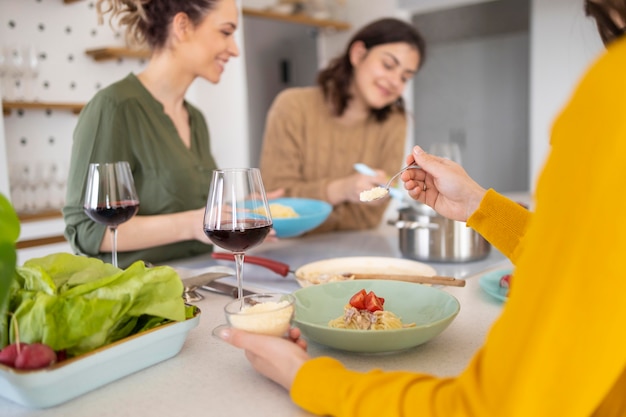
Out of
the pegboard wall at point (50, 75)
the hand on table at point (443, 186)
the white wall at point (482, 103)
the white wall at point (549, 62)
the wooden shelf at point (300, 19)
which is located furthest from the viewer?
the white wall at point (482, 103)

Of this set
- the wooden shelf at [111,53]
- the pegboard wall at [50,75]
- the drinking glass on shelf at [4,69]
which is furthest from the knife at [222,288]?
the wooden shelf at [111,53]

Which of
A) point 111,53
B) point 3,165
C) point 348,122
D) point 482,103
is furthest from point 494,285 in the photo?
point 482,103

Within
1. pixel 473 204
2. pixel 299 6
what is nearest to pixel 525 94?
pixel 299 6

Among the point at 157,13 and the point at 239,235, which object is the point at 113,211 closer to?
the point at 239,235

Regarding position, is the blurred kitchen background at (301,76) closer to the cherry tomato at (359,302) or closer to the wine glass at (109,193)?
the wine glass at (109,193)

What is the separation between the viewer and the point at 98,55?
11.1 ft

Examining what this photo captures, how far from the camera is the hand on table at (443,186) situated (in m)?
1.11

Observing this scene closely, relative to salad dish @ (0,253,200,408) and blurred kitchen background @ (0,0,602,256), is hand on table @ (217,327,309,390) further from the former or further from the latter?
blurred kitchen background @ (0,0,602,256)

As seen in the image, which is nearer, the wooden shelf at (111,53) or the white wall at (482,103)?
the wooden shelf at (111,53)

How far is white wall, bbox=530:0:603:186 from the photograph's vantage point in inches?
150

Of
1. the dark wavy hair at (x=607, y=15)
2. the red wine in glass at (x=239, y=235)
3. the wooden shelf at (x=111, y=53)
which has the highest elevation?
the wooden shelf at (x=111, y=53)

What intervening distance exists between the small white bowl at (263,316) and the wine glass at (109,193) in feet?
1.65

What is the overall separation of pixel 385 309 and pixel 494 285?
0.30 metres

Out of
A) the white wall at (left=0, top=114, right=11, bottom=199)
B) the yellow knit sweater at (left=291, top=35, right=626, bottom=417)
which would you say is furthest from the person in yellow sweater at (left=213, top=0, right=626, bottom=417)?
the white wall at (left=0, top=114, right=11, bottom=199)
